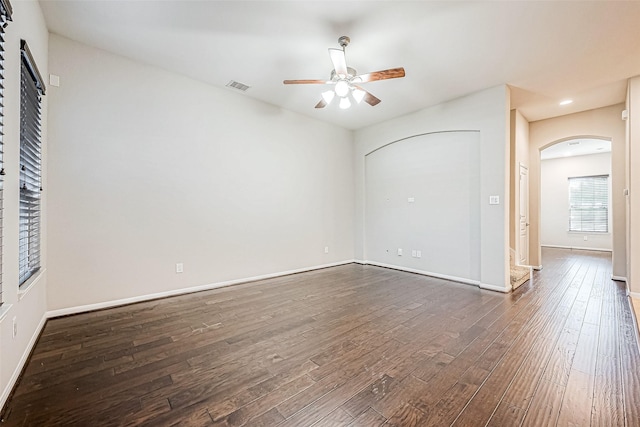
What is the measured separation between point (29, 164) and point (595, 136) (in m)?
7.73

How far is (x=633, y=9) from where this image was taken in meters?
2.44

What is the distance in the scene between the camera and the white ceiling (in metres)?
2.51

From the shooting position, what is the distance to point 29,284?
222cm

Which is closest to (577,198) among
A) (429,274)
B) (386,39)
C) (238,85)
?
(429,274)

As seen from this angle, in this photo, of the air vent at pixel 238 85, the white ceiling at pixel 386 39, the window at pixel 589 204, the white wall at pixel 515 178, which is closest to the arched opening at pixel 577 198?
the window at pixel 589 204

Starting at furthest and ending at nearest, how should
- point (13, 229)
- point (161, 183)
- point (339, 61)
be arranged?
point (161, 183)
point (339, 61)
point (13, 229)

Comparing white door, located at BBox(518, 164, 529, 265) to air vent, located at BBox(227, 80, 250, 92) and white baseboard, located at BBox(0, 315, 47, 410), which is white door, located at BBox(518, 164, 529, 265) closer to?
air vent, located at BBox(227, 80, 250, 92)

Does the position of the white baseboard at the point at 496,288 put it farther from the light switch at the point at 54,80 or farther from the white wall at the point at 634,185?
the light switch at the point at 54,80

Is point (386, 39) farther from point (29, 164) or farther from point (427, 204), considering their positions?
point (29, 164)

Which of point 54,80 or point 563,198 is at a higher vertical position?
point 54,80

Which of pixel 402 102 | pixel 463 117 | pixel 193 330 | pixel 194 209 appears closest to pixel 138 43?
pixel 194 209

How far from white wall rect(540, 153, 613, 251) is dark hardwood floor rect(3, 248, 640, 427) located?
655 cm

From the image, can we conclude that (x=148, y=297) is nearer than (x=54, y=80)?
No

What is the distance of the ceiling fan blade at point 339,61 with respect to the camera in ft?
8.73
